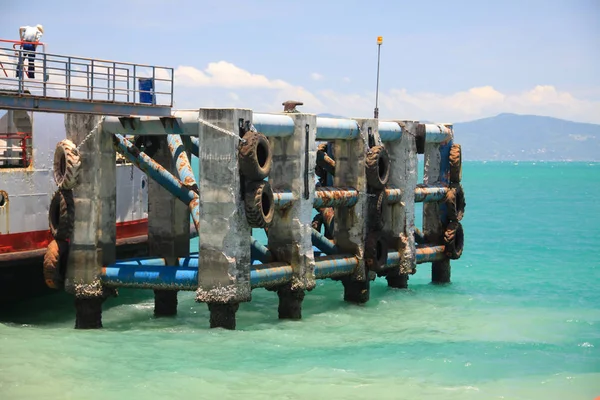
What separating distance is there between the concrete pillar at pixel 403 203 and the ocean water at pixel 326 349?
139 centimetres

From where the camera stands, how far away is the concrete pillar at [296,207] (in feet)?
80.4

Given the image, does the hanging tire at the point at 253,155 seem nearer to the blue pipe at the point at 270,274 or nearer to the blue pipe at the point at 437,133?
the blue pipe at the point at 270,274

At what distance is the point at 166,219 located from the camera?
25781 millimetres

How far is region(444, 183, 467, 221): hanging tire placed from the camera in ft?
104

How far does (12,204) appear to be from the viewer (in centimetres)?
2541

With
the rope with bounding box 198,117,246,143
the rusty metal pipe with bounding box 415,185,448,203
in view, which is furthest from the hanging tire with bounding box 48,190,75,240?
the rusty metal pipe with bounding box 415,185,448,203

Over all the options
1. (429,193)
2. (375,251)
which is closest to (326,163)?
(429,193)

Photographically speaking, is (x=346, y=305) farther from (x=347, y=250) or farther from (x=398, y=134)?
(x=398, y=134)

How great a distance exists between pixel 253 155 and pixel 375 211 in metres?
6.33

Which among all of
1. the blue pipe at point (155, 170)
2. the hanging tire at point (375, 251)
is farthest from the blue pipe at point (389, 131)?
the blue pipe at point (155, 170)

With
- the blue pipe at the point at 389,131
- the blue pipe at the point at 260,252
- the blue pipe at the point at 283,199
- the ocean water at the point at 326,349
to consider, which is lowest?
the ocean water at the point at 326,349

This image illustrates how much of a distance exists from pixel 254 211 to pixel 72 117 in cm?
496

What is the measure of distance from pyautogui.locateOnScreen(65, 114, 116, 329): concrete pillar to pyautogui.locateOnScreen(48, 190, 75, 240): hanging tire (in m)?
0.13

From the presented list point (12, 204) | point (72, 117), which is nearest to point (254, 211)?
point (72, 117)
